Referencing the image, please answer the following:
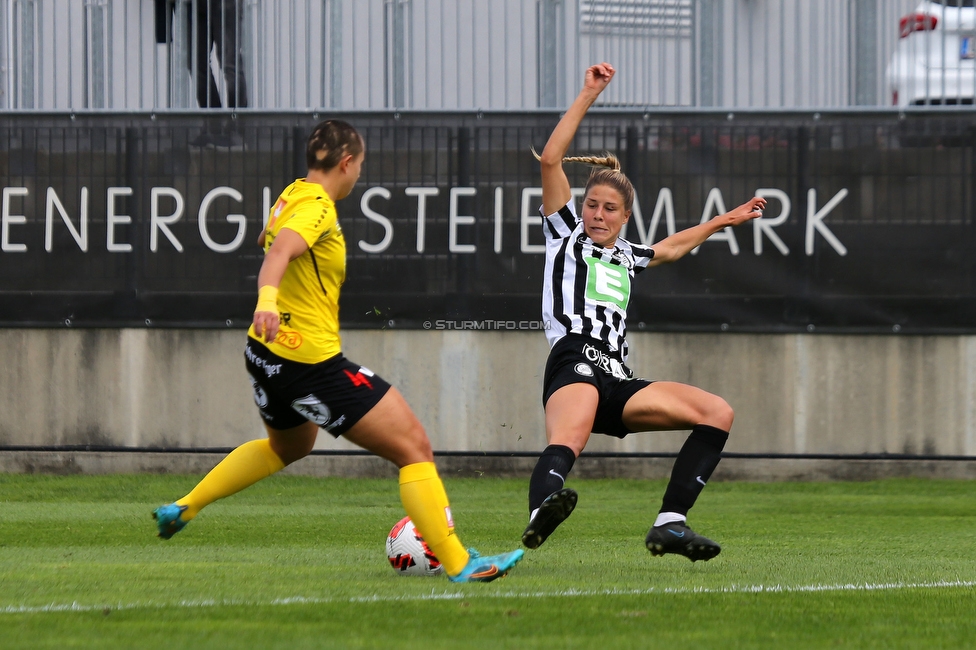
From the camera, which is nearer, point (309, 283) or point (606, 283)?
point (309, 283)

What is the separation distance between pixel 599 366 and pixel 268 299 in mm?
1682

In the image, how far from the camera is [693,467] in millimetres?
5609

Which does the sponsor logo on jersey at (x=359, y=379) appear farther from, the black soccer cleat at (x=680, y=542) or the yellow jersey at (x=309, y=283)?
the black soccer cleat at (x=680, y=542)

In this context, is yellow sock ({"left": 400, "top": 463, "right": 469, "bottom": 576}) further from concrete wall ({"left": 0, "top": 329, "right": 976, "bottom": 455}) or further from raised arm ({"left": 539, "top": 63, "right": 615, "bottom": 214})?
concrete wall ({"left": 0, "top": 329, "right": 976, "bottom": 455})

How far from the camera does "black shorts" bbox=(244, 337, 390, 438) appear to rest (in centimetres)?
498

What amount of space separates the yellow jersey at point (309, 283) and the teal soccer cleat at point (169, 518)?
921 millimetres

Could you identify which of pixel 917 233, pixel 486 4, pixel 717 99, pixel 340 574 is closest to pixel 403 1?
pixel 486 4

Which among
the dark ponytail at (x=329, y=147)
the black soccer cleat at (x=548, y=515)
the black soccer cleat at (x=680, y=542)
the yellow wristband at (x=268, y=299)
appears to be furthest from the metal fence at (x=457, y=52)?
the yellow wristband at (x=268, y=299)

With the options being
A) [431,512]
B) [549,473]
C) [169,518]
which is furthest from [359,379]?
[169,518]

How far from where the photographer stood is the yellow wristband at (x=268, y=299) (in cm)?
454

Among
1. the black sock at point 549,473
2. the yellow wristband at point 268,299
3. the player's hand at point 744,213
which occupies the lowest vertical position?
the black sock at point 549,473

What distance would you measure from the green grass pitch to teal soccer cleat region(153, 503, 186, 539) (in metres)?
0.18

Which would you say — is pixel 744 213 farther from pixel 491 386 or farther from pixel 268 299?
pixel 491 386

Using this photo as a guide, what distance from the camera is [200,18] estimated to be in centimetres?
1184
